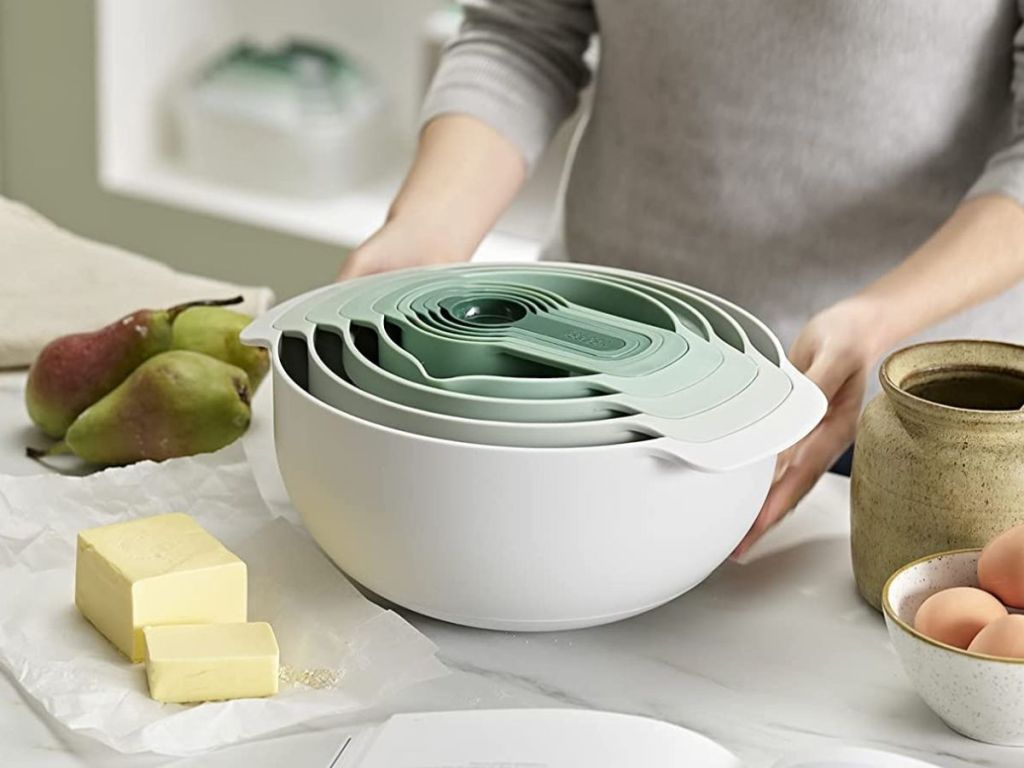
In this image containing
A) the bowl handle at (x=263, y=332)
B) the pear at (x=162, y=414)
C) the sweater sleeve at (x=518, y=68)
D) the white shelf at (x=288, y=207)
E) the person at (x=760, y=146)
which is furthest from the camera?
the white shelf at (x=288, y=207)

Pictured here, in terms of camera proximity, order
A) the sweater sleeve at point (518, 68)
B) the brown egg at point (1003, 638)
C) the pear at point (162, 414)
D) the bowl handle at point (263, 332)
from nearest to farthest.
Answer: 1. the brown egg at point (1003, 638)
2. the bowl handle at point (263, 332)
3. the pear at point (162, 414)
4. the sweater sleeve at point (518, 68)

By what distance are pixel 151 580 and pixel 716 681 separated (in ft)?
1.00

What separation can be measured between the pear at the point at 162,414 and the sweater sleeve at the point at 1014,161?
0.57m

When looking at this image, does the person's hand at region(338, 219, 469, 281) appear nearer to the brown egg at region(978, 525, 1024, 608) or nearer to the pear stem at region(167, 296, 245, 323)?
the pear stem at region(167, 296, 245, 323)

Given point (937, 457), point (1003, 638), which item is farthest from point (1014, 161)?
point (1003, 638)

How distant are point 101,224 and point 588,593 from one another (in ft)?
7.15

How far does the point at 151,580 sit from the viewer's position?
0.77 meters

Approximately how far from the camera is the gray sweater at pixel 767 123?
1184mm

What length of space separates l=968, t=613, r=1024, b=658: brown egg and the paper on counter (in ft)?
0.90

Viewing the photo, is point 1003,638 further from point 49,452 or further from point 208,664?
point 49,452

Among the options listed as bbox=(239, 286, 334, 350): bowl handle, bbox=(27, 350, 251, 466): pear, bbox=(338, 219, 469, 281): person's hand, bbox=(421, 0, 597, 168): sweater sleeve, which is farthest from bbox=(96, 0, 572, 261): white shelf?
bbox=(239, 286, 334, 350): bowl handle

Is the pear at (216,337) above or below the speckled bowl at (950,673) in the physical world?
below

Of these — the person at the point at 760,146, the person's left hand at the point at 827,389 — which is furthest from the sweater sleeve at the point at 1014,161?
the person's left hand at the point at 827,389

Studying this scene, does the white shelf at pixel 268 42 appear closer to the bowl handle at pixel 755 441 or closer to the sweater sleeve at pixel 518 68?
the sweater sleeve at pixel 518 68
